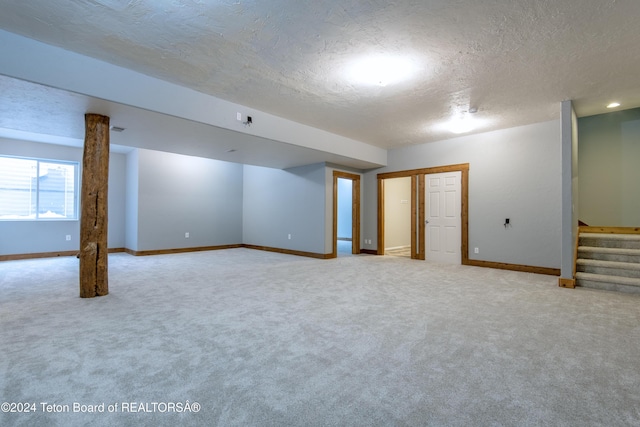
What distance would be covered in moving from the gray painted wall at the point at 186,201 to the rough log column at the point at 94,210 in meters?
3.95

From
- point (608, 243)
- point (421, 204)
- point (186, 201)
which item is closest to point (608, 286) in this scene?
point (608, 243)

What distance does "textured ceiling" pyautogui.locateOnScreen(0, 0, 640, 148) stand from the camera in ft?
7.96

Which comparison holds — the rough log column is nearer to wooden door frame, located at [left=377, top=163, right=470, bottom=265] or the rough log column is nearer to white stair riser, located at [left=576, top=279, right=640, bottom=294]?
wooden door frame, located at [left=377, top=163, right=470, bottom=265]

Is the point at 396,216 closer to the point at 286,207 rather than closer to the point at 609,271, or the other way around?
the point at 286,207

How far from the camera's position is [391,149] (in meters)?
7.44

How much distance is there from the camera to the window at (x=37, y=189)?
675cm

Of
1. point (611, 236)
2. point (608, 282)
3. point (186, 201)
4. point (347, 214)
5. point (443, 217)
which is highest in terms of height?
point (186, 201)

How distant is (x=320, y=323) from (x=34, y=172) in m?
7.96

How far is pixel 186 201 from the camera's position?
27.1 ft

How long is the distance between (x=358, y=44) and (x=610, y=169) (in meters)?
5.67

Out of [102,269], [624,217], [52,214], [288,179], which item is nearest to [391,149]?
[288,179]

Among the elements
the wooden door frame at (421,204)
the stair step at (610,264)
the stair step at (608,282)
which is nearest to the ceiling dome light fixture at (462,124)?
the wooden door frame at (421,204)

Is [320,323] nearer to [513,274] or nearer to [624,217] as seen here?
A: [513,274]

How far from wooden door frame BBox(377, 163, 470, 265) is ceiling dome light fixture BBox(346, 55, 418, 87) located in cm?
329
